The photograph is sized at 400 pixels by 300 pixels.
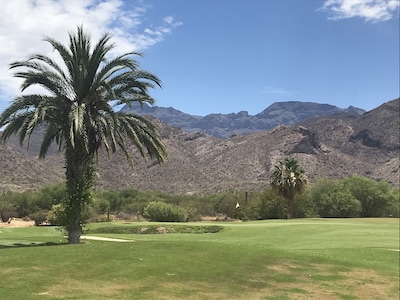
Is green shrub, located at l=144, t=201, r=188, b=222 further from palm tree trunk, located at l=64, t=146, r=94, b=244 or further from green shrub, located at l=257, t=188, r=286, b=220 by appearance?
palm tree trunk, located at l=64, t=146, r=94, b=244

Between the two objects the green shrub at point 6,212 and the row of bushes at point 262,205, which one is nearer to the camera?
the green shrub at point 6,212

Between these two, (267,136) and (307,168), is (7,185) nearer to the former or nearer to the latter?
(307,168)

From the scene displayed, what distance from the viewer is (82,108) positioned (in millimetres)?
19219

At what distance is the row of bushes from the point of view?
61.8 meters

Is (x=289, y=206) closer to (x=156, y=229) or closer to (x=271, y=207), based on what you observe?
(x=271, y=207)

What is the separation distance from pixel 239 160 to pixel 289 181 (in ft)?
245

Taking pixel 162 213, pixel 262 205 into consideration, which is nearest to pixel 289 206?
pixel 262 205

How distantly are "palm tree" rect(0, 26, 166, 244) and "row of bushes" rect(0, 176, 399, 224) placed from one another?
3858 centimetres

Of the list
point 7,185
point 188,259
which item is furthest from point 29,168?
point 188,259

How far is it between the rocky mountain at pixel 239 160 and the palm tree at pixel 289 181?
1745 inches

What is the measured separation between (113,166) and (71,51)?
9371 cm

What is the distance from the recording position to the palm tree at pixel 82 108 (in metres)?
19.8

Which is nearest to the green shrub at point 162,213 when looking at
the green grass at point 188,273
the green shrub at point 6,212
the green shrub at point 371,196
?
the green shrub at point 6,212

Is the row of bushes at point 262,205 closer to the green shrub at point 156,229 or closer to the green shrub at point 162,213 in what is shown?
the green shrub at point 162,213
